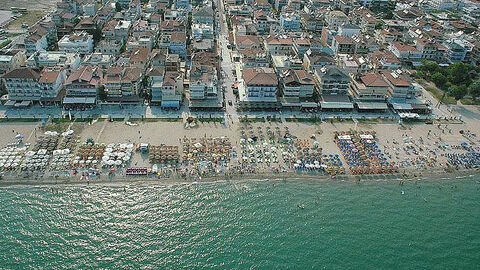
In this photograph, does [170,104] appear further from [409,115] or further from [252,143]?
[409,115]

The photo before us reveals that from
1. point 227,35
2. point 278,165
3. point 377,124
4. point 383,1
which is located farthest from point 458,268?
point 383,1

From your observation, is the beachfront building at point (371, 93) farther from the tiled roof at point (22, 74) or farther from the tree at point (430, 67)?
the tiled roof at point (22, 74)

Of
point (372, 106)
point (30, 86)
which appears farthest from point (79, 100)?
point (372, 106)

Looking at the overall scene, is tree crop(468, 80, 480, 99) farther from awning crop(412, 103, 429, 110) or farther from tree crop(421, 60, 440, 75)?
awning crop(412, 103, 429, 110)

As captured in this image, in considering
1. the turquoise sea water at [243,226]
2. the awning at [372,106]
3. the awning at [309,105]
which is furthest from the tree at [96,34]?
the awning at [372,106]

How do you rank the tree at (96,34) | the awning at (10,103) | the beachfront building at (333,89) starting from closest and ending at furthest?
the awning at (10,103)
the beachfront building at (333,89)
the tree at (96,34)

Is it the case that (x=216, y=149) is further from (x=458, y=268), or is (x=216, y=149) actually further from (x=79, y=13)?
(x=79, y=13)

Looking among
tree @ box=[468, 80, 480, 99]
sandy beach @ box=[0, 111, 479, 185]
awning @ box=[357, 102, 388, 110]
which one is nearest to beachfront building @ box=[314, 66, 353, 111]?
awning @ box=[357, 102, 388, 110]
